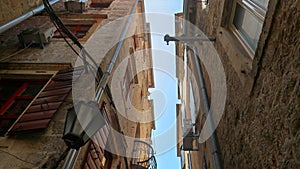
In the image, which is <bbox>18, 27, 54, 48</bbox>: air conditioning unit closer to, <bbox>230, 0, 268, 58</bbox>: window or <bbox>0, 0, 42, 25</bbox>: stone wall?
<bbox>0, 0, 42, 25</bbox>: stone wall

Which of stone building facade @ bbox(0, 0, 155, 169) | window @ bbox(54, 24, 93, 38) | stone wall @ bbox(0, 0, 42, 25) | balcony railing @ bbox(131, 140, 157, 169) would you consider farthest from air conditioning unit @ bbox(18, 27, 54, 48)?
balcony railing @ bbox(131, 140, 157, 169)

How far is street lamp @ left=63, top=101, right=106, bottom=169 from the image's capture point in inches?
85.4

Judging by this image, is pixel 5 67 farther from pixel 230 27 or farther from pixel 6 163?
pixel 230 27

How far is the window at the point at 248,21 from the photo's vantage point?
2633 millimetres

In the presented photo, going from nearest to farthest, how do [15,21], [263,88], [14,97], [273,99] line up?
[273,99] → [263,88] → [14,97] → [15,21]

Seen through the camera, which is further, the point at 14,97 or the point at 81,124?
the point at 14,97

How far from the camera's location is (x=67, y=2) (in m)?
8.99

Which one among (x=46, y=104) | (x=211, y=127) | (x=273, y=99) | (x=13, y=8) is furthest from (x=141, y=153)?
(x=273, y=99)

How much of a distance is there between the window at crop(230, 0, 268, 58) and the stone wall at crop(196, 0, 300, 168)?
45 centimetres

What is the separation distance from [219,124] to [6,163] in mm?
3197

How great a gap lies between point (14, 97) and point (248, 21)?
415 cm

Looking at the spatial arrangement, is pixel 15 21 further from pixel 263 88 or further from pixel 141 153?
pixel 141 153

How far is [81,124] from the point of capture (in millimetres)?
2211

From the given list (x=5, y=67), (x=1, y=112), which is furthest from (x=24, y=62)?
(x=1, y=112)
